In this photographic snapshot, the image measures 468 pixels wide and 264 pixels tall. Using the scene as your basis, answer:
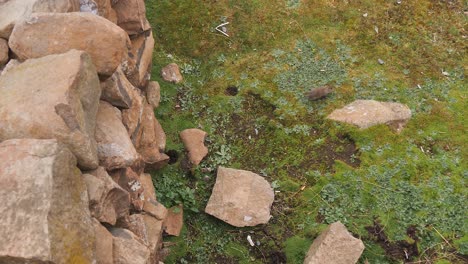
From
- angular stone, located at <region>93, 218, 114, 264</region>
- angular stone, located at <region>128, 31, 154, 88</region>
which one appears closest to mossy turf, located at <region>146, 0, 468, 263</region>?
angular stone, located at <region>128, 31, 154, 88</region>

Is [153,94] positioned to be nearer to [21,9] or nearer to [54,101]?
[21,9]

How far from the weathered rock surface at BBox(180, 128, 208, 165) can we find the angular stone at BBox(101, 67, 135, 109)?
232cm

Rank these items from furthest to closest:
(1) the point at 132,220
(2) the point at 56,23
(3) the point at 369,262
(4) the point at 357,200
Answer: (4) the point at 357,200 → (3) the point at 369,262 → (1) the point at 132,220 → (2) the point at 56,23

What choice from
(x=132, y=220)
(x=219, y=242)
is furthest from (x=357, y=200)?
(x=132, y=220)

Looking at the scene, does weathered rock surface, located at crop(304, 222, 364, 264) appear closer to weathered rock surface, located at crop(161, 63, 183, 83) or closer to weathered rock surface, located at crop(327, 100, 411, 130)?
weathered rock surface, located at crop(327, 100, 411, 130)

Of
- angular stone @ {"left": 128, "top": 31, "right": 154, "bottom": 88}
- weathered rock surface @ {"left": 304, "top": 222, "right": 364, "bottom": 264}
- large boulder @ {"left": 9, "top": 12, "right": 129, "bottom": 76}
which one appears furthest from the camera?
angular stone @ {"left": 128, "top": 31, "right": 154, "bottom": 88}

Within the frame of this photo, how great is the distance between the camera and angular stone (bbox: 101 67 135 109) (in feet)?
27.8

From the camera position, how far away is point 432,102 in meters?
12.1

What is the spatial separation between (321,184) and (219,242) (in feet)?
8.46

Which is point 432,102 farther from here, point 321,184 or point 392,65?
point 321,184

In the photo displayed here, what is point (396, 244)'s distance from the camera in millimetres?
9680

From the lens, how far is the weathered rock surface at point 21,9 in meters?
7.78

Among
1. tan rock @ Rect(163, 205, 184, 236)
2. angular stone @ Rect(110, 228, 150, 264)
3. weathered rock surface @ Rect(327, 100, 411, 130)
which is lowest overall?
tan rock @ Rect(163, 205, 184, 236)

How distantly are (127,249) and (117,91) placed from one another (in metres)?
2.89
